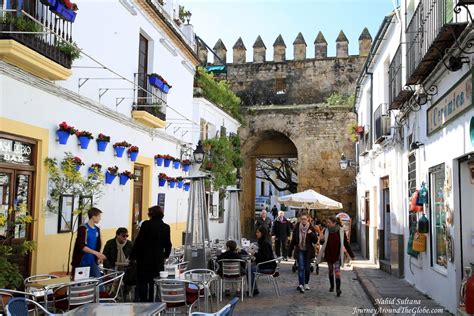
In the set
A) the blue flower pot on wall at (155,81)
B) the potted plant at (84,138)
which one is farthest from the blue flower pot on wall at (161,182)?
the potted plant at (84,138)

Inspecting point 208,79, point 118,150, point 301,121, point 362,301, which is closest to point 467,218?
point 362,301

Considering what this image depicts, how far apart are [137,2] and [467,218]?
904 centimetres

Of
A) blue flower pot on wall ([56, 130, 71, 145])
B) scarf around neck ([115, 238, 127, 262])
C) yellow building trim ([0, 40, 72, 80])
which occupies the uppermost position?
yellow building trim ([0, 40, 72, 80])

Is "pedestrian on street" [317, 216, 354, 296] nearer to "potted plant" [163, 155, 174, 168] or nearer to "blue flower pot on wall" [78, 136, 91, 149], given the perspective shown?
"blue flower pot on wall" [78, 136, 91, 149]

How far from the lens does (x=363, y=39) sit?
25.5 m

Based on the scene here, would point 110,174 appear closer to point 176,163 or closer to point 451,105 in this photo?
point 176,163

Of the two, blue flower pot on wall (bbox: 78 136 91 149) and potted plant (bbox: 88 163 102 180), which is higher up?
blue flower pot on wall (bbox: 78 136 91 149)

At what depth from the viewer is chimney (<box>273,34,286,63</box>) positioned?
1029 inches

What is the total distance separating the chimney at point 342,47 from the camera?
25.8 metres

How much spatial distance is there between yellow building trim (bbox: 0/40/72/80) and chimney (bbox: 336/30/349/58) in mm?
19438

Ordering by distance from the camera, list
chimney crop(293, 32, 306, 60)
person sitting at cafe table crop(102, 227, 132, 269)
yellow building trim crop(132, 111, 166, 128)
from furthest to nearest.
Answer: chimney crop(293, 32, 306, 60) < yellow building trim crop(132, 111, 166, 128) < person sitting at cafe table crop(102, 227, 132, 269)

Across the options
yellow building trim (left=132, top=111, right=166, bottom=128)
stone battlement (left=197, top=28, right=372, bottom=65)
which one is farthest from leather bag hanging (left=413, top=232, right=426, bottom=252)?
stone battlement (left=197, top=28, right=372, bottom=65)

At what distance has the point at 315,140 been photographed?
81.2 feet

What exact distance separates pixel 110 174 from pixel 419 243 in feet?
20.9
